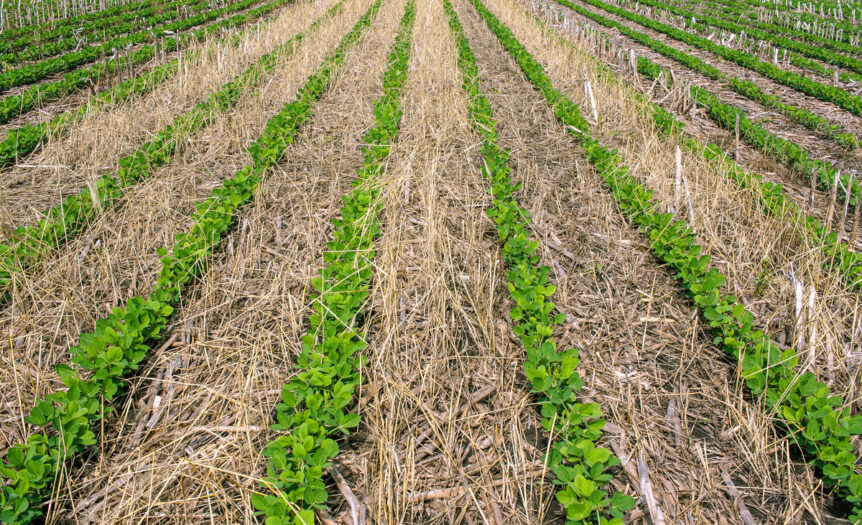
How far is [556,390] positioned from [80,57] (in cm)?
1121

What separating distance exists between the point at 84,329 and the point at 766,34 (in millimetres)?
16680

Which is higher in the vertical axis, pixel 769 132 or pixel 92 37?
pixel 92 37

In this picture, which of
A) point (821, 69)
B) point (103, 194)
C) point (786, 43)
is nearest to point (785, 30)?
point (786, 43)

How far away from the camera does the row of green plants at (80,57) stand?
813 cm

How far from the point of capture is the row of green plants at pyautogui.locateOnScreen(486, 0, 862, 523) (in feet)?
7.31

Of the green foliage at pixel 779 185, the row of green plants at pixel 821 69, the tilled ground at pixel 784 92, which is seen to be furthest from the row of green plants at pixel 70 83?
the row of green plants at pixel 821 69

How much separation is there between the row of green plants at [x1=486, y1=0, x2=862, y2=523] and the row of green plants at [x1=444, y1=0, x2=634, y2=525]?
2.92 ft

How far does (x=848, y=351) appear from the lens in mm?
2912

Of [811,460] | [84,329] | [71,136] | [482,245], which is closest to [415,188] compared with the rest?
[482,245]

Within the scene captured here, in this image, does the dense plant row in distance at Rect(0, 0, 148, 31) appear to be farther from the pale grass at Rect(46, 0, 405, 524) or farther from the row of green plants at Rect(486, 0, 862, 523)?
the row of green plants at Rect(486, 0, 862, 523)

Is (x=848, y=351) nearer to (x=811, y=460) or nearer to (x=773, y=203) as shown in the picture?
(x=811, y=460)

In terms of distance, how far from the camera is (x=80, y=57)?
962 cm

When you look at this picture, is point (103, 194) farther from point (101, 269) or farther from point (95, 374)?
point (95, 374)

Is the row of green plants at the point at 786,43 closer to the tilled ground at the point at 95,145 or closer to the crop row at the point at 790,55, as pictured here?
the crop row at the point at 790,55
